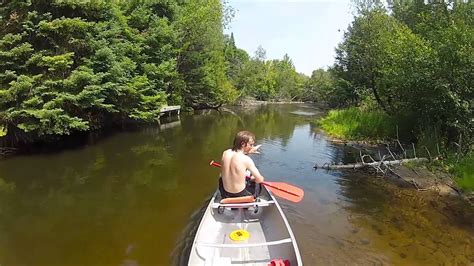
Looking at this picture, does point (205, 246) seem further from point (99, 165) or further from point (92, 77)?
point (92, 77)

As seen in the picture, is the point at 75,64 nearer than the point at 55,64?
No

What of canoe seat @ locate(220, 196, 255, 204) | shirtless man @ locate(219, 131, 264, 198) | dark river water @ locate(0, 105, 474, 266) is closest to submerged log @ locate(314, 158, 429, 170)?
dark river water @ locate(0, 105, 474, 266)

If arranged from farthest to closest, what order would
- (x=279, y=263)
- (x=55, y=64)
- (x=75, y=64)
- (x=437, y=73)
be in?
(x=75, y=64) < (x=55, y=64) < (x=437, y=73) < (x=279, y=263)

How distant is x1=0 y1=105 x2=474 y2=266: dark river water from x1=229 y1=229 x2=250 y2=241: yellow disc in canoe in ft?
3.58

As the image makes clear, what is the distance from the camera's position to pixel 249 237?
661 cm

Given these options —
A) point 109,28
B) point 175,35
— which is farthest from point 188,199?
point 175,35

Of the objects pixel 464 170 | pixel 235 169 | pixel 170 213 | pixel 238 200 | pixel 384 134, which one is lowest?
pixel 170 213

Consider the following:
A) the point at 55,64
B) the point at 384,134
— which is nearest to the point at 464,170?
the point at 384,134

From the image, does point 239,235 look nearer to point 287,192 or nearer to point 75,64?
point 287,192

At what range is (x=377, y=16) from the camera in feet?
71.7

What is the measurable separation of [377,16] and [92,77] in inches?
657

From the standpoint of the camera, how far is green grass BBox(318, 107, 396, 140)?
63.6 ft

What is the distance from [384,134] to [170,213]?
14334mm

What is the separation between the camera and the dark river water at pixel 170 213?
695 cm
